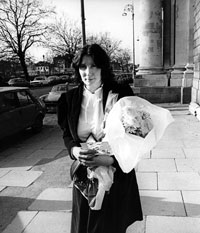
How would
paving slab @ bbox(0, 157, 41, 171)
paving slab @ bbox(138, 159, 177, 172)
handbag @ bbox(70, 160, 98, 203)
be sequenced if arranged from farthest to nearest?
paving slab @ bbox(0, 157, 41, 171), paving slab @ bbox(138, 159, 177, 172), handbag @ bbox(70, 160, 98, 203)

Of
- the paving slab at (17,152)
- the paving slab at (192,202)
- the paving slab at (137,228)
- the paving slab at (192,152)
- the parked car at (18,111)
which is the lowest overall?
the paving slab at (17,152)

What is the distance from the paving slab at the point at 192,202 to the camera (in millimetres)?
3281

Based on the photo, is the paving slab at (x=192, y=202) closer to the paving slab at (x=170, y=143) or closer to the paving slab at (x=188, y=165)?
the paving slab at (x=188, y=165)

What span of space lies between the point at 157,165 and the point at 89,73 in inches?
136

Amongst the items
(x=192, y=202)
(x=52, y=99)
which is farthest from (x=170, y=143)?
(x=52, y=99)

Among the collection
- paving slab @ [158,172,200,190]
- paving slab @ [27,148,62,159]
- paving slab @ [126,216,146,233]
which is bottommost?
paving slab @ [27,148,62,159]

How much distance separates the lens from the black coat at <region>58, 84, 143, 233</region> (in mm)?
2037

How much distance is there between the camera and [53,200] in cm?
387

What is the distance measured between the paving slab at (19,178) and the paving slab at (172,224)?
230cm

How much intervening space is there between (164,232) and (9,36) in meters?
39.6

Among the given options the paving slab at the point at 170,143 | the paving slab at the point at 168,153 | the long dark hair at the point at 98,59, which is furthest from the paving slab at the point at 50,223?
the paving slab at the point at 170,143

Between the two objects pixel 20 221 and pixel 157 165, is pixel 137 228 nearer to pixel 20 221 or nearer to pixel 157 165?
pixel 20 221

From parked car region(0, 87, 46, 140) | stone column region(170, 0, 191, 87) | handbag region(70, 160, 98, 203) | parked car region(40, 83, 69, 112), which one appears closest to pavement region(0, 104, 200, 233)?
parked car region(0, 87, 46, 140)

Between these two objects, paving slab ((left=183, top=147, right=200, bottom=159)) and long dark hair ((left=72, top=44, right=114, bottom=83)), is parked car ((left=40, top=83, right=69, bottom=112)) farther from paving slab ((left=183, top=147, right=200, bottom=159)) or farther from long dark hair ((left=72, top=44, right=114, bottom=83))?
long dark hair ((left=72, top=44, right=114, bottom=83))
